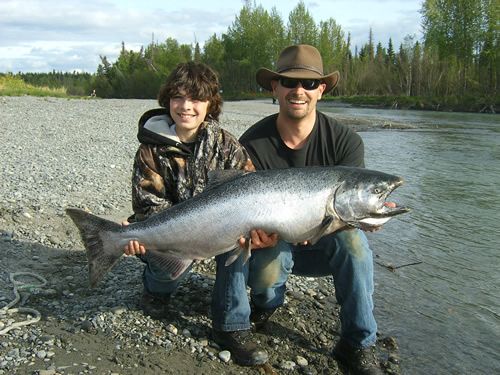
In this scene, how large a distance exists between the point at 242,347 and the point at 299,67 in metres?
2.28

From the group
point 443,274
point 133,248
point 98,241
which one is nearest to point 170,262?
point 133,248

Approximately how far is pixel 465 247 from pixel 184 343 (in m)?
5.36

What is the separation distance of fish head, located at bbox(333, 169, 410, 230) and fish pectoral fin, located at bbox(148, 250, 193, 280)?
1157 millimetres

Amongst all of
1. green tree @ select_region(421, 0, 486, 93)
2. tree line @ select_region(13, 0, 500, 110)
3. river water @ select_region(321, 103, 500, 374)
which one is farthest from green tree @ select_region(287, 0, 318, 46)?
river water @ select_region(321, 103, 500, 374)

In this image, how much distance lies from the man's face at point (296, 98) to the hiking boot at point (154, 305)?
5.97ft

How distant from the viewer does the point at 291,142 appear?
4.28 meters

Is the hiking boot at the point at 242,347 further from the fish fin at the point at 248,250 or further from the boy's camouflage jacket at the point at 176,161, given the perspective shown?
the boy's camouflage jacket at the point at 176,161

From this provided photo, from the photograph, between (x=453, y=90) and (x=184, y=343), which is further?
(x=453, y=90)

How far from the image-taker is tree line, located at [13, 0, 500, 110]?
5519cm

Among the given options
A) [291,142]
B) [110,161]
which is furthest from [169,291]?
[110,161]

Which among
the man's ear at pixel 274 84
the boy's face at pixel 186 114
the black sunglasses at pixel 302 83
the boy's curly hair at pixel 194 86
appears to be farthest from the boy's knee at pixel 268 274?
the man's ear at pixel 274 84

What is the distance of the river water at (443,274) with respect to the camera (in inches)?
175

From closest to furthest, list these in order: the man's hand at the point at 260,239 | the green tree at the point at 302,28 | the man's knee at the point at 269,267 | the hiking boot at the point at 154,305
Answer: the man's hand at the point at 260,239 < the man's knee at the point at 269,267 < the hiking boot at the point at 154,305 < the green tree at the point at 302,28

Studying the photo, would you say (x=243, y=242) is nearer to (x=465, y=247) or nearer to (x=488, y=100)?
(x=465, y=247)
